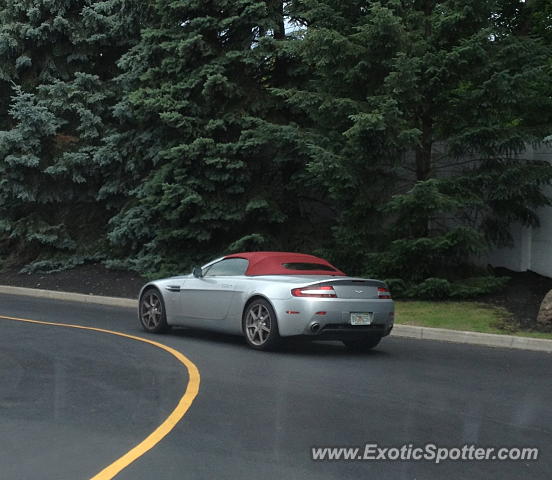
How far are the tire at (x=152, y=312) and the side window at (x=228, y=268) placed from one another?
1101 millimetres

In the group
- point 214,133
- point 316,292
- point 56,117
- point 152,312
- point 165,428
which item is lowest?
point 165,428

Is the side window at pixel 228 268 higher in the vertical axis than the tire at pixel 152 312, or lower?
higher

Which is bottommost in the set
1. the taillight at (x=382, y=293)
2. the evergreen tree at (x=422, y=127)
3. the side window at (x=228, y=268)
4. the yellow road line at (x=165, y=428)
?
the yellow road line at (x=165, y=428)

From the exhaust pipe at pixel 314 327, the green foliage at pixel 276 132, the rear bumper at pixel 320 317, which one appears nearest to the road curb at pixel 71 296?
the green foliage at pixel 276 132

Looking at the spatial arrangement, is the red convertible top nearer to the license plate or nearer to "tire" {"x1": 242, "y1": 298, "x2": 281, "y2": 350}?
"tire" {"x1": 242, "y1": 298, "x2": 281, "y2": 350}

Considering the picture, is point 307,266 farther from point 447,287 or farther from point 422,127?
point 422,127

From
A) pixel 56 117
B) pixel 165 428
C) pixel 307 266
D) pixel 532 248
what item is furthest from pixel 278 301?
pixel 56 117

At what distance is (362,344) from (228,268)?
2.32m

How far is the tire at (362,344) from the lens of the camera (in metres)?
11.3

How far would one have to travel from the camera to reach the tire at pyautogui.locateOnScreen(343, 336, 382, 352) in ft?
36.9

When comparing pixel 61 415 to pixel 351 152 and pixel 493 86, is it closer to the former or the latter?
pixel 351 152

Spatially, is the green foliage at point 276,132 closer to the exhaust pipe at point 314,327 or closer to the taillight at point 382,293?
the taillight at point 382,293

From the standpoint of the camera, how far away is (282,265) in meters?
11.6

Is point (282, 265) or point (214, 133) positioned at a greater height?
point (214, 133)
